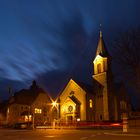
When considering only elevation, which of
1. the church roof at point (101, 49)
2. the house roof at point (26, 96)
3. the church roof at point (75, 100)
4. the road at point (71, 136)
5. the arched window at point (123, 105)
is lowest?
the road at point (71, 136)

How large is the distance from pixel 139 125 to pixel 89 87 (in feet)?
142

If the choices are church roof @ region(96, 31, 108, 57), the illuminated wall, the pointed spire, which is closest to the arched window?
the illuminated wall

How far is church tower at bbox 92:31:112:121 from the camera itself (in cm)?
7220

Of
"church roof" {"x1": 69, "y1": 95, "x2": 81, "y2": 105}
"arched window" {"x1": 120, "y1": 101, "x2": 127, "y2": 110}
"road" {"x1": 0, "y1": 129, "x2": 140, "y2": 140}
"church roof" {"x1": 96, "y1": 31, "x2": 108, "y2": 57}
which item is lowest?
"road" {"x1": 0, "y1": 129, "x2": 140, "y2": 140}

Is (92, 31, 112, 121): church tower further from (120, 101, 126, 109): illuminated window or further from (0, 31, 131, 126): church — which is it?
(120, 101, 126, 109): illuminated window

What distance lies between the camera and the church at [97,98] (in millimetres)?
71887

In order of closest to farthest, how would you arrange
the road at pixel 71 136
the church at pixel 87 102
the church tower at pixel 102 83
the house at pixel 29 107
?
the road at pixel 71 136 → the church at pixel 87 102 → the church tower at pixel 102 83 → the house at pixel 29 107

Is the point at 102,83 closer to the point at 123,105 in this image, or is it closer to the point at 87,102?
the point at 87,102

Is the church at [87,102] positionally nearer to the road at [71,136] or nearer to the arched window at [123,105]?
the arched window at [123,105]

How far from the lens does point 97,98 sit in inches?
2955

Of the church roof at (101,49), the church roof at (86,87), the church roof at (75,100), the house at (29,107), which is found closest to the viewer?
the church roof at (75,100)

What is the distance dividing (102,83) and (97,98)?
4157mm

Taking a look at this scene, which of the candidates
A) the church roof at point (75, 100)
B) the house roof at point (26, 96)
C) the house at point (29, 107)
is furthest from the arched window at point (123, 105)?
the house roof at point (26, 96)

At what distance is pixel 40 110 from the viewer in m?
84.9
